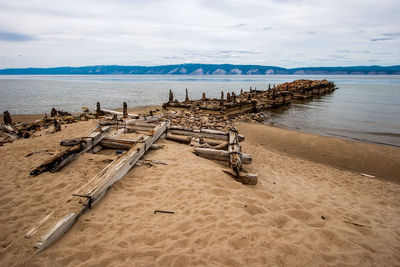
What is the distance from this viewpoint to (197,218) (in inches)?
143

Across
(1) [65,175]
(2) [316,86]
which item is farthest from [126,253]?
(2) [316,86]

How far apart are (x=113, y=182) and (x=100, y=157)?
1797 millimetres

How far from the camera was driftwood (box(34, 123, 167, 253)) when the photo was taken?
9.35 feet

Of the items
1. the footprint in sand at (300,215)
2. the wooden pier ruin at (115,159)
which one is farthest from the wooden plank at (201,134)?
the footprint in sand at (300,215)

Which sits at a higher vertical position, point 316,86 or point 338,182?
point 316,86

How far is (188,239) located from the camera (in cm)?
312

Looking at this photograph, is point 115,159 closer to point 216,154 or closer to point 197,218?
point 197,218

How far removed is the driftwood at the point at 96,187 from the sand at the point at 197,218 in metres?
0.11

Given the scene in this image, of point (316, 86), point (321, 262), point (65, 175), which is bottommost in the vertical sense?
point (321, 262)

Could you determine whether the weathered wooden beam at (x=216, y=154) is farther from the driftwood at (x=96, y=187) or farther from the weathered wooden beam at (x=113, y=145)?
the weathered wooden beam at (x=113, y=145)

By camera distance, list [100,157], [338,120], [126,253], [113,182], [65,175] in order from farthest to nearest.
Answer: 1. [338,120]
2. [100,157]
3. [65,175]
4. [113,182]
5. [126,253]

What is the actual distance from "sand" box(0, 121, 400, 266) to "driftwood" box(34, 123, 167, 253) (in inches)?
4.2

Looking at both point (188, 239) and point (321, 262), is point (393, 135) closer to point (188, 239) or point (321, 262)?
point (321, 262)

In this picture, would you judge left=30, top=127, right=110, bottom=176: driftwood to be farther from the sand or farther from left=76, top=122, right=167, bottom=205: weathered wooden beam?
left=76, top=122, right=167, bottom=205: weathered wooden beam
